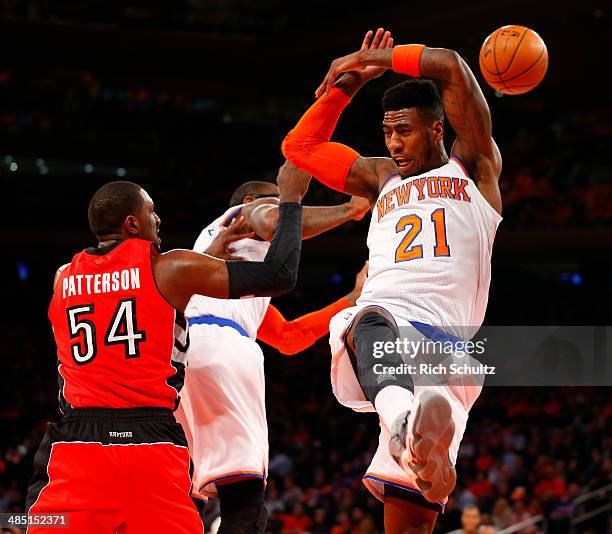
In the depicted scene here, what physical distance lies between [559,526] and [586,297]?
798 centimetres

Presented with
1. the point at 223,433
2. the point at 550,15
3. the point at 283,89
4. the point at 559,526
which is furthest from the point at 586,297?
the point at 223,433

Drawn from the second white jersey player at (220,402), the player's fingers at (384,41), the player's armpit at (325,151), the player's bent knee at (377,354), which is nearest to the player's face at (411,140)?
the player's armpit at (325,151)

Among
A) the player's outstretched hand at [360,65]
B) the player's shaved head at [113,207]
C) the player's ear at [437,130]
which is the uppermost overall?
the player's outstretched hand at [360,65]

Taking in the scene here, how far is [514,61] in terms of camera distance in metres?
4.82

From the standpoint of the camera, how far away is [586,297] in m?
17.7

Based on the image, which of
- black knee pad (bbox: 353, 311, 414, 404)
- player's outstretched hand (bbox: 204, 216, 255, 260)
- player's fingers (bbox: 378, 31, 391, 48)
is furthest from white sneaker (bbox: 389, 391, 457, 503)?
player's fingers (bbox: 378, 31, 391, 48)

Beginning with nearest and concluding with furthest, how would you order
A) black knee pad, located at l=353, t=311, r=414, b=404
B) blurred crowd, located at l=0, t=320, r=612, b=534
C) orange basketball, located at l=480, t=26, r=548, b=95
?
black knee pad, located at l=353, t=311, r=414, b=404, orange basketball, located at l=480, t=26, r=548, b=95, blurred crowd, located at l=0, t=320, r=612, b=534

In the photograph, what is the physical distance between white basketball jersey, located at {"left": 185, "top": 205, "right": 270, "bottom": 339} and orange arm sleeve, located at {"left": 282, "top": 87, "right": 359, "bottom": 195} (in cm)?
82

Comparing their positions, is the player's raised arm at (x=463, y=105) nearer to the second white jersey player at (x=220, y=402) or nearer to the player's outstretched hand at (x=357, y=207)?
the player's outstretched hand at (x=357, y=207)

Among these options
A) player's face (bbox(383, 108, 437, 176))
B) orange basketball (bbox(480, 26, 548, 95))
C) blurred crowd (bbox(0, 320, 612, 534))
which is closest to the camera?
player's face (bbox(383, 108, 437, 176))

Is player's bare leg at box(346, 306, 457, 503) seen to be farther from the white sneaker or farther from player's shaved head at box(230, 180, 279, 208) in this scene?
player's shaved head at box(230, 180, 279, 208)

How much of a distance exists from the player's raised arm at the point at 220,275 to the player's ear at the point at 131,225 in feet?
0.82

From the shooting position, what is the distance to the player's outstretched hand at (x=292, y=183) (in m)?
4.70

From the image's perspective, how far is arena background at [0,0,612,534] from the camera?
14.0m
